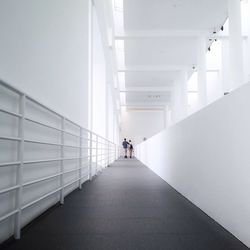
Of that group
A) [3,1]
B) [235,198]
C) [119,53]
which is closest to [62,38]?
[3,1]

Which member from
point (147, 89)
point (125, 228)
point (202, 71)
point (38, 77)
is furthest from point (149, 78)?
point (125, 228)

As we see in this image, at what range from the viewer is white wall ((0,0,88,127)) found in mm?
1832

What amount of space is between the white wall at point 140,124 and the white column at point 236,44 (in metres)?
17.0

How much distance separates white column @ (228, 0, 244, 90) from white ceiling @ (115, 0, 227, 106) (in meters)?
1.00

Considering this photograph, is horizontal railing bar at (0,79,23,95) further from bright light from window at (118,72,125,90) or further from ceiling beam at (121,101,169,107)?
ceiling beam at (121,101,169,107)

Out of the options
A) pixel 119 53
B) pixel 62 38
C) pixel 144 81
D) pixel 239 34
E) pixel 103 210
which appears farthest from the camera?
pixel 144 81

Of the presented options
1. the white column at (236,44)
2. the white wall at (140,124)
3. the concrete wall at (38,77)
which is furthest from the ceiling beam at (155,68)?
the white wall at (140,124)

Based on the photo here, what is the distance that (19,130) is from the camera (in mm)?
1833

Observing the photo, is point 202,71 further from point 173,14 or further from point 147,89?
point 147,89

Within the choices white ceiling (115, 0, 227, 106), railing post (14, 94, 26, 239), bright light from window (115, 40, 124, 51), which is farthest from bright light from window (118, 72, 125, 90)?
railing post (14, 94, 26, 239)

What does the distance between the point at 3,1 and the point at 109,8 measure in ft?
19.0

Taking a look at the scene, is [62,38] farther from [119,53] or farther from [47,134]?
[119,53]

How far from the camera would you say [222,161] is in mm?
2018

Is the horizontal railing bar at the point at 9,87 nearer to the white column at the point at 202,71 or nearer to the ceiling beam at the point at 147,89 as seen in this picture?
the white column at the point at 202,71
